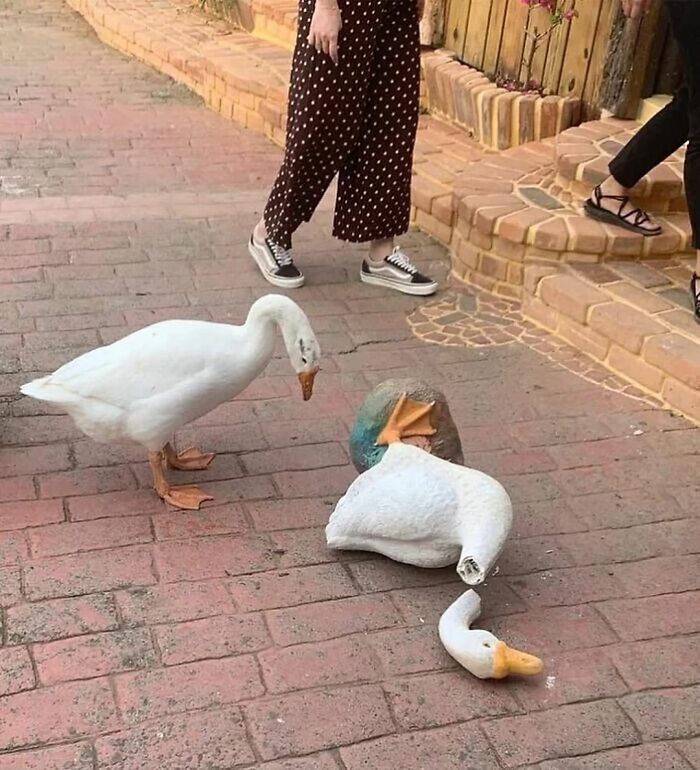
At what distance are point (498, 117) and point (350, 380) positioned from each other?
8.41 feet

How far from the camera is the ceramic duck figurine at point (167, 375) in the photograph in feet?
9.14

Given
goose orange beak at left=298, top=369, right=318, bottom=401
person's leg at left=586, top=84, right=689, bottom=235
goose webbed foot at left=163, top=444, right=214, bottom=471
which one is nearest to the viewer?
goose orange beak at left=298, top=369, right=318, bottom=401

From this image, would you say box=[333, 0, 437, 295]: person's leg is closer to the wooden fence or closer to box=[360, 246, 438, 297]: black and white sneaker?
box=[360, 246, 438, 297]: black and white sneaker

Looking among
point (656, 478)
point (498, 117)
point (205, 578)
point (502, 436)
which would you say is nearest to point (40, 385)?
point (205, 578)

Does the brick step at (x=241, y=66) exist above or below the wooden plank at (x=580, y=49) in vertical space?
below

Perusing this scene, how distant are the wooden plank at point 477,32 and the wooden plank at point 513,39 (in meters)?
0.20

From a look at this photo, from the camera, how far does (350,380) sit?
3.78 meters

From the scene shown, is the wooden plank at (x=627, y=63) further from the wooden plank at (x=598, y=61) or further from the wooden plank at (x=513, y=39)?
the wooden plank at (x=513, y=39)

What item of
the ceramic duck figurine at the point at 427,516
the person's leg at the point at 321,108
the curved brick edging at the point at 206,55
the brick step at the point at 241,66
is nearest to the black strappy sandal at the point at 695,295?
the brick step at the point at 241,66

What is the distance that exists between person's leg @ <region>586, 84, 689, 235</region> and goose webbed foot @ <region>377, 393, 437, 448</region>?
1.94 meters

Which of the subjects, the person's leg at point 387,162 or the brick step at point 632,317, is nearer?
the brick step at point 632,317

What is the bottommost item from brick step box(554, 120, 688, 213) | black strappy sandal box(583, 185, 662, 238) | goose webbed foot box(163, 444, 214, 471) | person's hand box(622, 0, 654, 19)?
goose webbed foot box(163, 444, 214, 471)

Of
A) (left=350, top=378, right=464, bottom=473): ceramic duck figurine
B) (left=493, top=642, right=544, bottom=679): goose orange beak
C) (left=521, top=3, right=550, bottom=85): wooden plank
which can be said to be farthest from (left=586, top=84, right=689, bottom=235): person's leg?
(left=493, top=642, right=544, bottom=679): goose orange beak

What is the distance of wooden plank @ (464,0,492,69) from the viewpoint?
6.15 m
